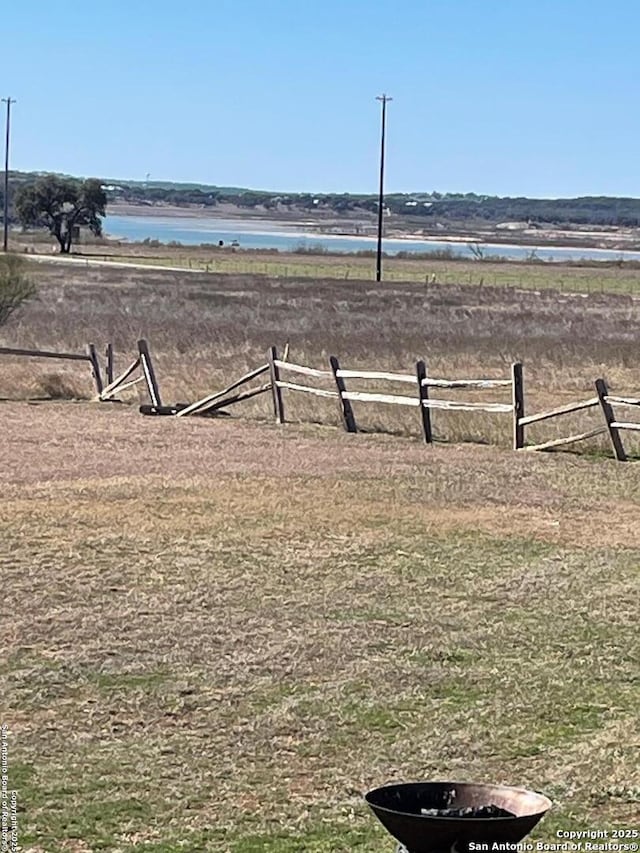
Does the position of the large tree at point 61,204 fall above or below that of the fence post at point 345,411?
above

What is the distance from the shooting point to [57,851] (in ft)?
20.0

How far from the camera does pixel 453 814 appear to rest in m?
4.04

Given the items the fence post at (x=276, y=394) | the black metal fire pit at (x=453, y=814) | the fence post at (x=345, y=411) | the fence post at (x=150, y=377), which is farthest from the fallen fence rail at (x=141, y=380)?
the black metal fire pit at (x=453, y=814)

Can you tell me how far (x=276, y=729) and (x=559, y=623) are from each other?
2987mm

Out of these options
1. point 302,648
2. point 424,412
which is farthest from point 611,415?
point 302,648

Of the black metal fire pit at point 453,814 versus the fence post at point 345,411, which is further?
A: the fence post at point 345,411

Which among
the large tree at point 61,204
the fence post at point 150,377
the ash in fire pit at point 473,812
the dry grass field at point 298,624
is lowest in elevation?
the dry grass field at point 298,624

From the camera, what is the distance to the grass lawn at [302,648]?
6.75m

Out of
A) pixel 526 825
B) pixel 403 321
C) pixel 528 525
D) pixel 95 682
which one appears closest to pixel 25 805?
pixel 95 682

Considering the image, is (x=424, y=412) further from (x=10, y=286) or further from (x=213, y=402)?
(x=10, y=286)

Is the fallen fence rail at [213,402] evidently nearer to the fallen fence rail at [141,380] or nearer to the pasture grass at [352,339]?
the fallen fence rail at [141,380]

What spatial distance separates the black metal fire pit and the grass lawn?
2016 mm

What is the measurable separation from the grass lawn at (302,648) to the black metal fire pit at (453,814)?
6.61 feet

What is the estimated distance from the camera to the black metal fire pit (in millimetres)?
3928
